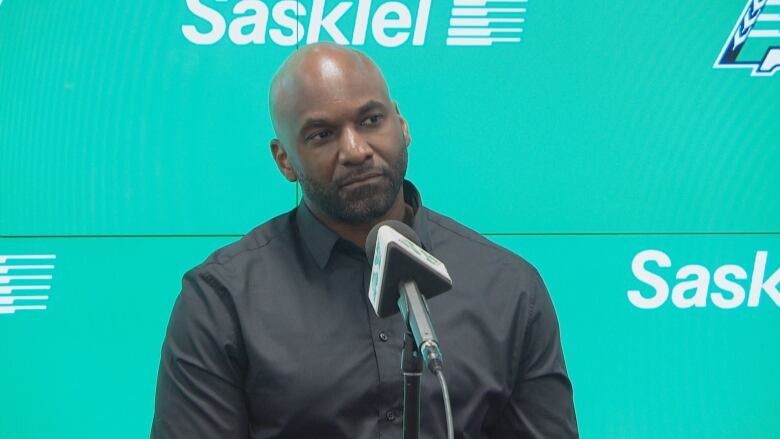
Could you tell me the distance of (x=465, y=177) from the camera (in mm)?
2191

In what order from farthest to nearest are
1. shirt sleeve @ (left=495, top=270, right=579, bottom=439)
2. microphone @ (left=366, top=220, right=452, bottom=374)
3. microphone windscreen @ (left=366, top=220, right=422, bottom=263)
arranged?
1. shirt sleeve @ (left=495, top=270, right=579, bottom=439)
2. microphone windscreen @ (left=366, top=220, right=422, bottom=263)
3. microphone @ (left=366, top=220, right=452, bottom=374)

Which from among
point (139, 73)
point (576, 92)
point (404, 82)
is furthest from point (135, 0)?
point (576, 92)

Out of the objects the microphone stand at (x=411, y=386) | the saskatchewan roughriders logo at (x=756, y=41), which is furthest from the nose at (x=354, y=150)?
the saskatchewan roughriders logo at (x=756, y=41)

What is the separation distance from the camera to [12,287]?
2148 mm

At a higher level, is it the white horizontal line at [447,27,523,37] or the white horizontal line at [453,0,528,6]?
the white horizontal line at [453,0,528,6]

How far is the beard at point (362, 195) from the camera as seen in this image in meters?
1.46

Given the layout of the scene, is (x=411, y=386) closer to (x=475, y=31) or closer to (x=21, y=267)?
(x=475, y=31)

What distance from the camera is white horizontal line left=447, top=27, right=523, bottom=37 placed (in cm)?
217

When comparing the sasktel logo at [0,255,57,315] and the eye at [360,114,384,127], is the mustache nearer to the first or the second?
the eye at [360,114,384,127]

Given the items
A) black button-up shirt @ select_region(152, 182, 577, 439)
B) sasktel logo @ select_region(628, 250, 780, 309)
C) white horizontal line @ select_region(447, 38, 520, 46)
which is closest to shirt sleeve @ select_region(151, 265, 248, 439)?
black button-up shirt @ select_region(152, 182, 577, 439)

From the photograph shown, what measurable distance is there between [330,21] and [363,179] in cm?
82

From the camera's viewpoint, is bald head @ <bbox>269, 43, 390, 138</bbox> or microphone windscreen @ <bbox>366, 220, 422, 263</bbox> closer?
microphone windscreen @ <bbox>366, 220, 422, 263</bbox>

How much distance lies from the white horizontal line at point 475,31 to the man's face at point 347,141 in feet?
2.28

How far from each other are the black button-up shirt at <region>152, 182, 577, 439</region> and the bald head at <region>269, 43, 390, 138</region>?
21cm
